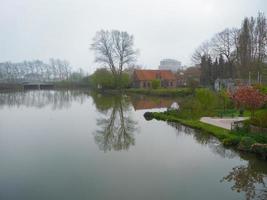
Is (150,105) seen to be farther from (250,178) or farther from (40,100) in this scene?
(250,178)

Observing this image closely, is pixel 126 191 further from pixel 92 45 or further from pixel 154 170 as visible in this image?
pixel 92 45

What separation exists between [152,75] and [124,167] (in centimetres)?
4933

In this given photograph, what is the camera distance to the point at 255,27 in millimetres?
36188

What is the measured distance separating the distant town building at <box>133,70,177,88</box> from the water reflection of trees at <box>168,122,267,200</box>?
4416cm

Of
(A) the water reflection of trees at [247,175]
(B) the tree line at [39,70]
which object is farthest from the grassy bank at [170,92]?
(B) the tree line at [39,70]

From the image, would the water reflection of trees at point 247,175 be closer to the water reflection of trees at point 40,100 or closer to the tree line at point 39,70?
the water reflection of trees at point 40,100

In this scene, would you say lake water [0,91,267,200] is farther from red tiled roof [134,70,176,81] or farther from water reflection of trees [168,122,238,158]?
red tiled roof [134,70,176,81]

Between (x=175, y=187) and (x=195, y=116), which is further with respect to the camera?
(x=195, y=116)

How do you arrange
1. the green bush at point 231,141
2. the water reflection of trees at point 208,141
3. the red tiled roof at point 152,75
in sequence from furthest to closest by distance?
the red tiled roof at point 152,75
the green bush at point 231,141
the water reflection of trees at point 208,141

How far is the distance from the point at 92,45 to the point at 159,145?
1614 inches

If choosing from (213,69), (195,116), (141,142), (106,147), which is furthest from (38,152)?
(213,69)

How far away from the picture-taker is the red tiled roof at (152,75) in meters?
56.9

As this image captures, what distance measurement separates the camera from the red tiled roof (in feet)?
187

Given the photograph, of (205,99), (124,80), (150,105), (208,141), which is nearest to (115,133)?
(208,141)
